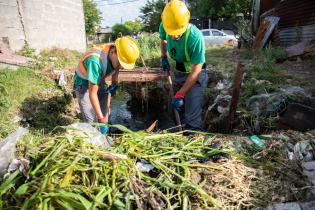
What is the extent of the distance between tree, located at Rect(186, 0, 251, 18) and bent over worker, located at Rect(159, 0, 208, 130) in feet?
73.8

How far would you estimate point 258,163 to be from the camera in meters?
1.80

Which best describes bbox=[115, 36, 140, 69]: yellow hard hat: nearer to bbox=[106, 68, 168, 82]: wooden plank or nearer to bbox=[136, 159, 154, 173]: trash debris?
bbox=[136, 159, 154, 173]: trash debris

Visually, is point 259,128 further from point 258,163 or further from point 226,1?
point 226,1

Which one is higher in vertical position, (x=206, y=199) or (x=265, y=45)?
(x=265, y=45)

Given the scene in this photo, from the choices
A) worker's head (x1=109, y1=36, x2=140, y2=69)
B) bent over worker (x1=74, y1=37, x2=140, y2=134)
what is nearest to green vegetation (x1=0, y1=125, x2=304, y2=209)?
bent over worker (x1=74, y1=37, x2=140, y2=134)

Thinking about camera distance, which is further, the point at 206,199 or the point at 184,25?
the point at 184,25

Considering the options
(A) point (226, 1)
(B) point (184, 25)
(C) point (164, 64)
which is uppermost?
(A) point (226, 1)

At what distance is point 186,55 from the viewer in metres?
3.07

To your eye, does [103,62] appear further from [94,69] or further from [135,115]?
[135,115]

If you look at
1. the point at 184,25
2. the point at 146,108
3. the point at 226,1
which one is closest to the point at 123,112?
the point at 146,108

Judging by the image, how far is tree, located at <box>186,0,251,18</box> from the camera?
75.5ft

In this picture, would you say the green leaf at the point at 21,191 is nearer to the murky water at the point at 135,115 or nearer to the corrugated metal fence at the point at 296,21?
the murky water at the point at 135,115

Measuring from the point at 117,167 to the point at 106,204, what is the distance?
24cm

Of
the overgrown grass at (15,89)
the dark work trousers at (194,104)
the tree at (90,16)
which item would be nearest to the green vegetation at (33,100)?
the overgrown grass at (15,89)
